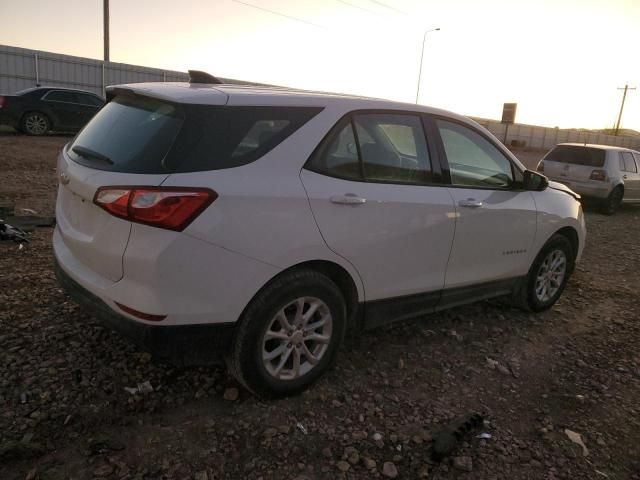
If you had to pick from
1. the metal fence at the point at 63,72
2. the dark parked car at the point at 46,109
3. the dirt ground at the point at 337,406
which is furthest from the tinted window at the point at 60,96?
the dirt ground at the point at 337,406

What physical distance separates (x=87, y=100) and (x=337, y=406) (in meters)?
16.2

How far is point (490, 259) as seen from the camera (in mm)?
4023

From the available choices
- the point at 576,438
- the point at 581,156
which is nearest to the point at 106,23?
the point at 581,156

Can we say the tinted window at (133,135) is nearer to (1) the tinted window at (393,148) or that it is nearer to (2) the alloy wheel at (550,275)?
(1) the tinted window at (393,148)

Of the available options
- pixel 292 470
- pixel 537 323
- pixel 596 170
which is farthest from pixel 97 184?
pixel 596 170

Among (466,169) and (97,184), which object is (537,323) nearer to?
(466,169)

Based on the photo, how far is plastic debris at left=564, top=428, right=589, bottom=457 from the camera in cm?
283

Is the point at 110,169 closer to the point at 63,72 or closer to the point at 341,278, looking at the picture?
the point at 341,278

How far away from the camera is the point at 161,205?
7.86ft

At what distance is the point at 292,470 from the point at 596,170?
11.3m

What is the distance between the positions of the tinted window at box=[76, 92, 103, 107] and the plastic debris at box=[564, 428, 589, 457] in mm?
16728

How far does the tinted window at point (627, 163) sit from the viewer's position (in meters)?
12.0

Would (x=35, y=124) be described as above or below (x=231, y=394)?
above

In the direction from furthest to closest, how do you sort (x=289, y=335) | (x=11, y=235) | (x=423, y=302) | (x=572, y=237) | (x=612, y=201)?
(x=612, y=201) < (x=11, y=235) < (x=572, y=237) < (x=423, y=302) < (x=289, y=335)
